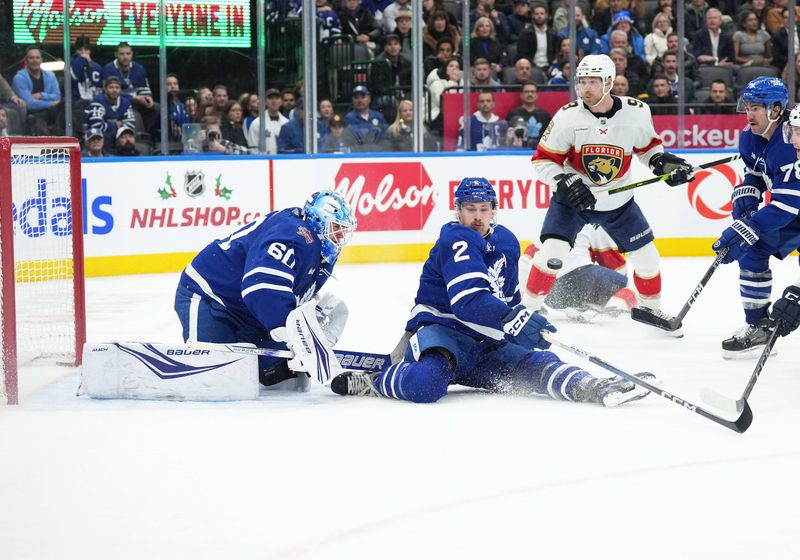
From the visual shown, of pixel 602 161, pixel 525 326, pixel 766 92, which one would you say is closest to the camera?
pixel 525 326

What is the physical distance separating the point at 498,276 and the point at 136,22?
486 cm

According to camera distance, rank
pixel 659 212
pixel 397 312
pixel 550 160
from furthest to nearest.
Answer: pixel 659 212 < pixel 397 312 < pixel 550 160

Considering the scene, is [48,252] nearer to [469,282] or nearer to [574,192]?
[574,192]

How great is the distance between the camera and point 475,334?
397 cm

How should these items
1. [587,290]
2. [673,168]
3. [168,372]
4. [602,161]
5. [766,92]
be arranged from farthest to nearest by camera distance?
[587,290]
[602,161]
[673,168]
[766,92]
[168,372]

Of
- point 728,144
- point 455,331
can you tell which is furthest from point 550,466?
point 728,144

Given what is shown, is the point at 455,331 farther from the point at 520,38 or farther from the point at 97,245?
the point at 520,38

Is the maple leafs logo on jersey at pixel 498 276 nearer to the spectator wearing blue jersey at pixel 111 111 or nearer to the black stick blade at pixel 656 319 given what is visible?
Answer: the black stick blade at pixel 656 319

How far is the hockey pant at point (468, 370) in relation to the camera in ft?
12.7

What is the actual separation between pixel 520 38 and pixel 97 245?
3565 millimetres

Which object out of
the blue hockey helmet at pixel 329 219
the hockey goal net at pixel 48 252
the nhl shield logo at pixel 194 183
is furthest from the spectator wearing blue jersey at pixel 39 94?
the blue hockey helmet at pixel 329 219

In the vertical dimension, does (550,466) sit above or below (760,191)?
below

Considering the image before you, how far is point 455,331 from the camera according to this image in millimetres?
3957

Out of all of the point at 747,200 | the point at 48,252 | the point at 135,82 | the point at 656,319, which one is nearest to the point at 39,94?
the point at 135,82
